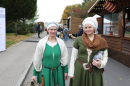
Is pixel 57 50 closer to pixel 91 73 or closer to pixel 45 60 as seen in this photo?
pixel 45 60

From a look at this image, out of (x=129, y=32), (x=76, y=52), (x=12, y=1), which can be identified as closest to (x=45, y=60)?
(x=76, y=52)

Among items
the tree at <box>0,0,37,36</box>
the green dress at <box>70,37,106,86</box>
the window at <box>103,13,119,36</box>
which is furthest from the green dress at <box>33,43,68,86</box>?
the tree at <box>0,0,37,36</box>

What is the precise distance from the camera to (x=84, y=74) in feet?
8.32

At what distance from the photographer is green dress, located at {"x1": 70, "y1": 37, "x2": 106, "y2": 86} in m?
2.50

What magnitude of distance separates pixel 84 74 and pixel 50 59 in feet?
2.18

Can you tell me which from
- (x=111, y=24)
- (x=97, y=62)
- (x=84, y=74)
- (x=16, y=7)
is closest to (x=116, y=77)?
(x=84, y=74)

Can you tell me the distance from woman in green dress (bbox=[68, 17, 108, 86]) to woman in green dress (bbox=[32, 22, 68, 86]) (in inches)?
12.4

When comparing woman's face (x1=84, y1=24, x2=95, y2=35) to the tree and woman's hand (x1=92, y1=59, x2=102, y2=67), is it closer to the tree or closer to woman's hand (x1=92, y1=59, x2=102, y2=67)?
woman's hand (x1=92, y1=59, x2=102, y2=67)

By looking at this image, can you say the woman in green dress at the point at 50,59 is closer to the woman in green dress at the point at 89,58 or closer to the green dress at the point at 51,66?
the green dress at the point at 51,66

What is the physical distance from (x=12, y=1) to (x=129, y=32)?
1655 centimetres

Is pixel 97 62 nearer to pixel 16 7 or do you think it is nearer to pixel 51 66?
pixel 51 66

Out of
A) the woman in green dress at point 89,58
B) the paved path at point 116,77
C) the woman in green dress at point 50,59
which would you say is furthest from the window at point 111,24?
the woman in green dress at point 50,59

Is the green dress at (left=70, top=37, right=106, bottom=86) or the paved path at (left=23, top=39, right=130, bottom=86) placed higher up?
the green dress at (left=70, top=37, right=106, bottom=86)

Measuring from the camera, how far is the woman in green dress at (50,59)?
104 inches
